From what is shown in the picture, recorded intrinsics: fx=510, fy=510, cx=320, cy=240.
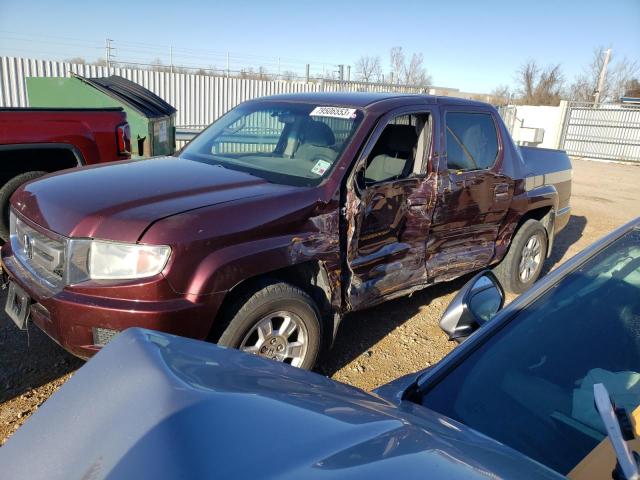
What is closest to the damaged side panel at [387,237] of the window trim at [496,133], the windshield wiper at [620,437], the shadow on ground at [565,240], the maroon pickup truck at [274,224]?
the maroon pickup truck at [274,224]

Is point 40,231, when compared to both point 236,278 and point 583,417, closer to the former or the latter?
point 236,278

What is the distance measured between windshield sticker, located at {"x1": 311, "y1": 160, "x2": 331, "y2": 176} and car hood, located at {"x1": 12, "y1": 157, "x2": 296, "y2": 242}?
32 centimetres

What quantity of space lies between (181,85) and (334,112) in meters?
12.5

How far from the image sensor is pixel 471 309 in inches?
79.7

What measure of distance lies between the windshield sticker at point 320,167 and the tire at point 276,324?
0.82m

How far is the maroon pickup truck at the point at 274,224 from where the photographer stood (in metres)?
2.62

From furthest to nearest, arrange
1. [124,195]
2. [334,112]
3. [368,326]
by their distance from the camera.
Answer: [368,326] < [334,112] < [124,195]

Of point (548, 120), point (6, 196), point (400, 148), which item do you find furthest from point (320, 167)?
point (548, 120)

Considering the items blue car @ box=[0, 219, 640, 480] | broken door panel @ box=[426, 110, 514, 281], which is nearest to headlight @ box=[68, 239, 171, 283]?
blue car @ box=[0, 219, 640, 480]

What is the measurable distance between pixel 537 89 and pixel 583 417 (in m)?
47.6

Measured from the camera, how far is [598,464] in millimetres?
1206

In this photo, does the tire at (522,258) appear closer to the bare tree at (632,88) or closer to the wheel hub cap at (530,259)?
the wheel hub cap at (530,259)

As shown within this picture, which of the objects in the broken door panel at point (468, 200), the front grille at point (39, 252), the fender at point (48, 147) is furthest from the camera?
the fender at point (48, 147)

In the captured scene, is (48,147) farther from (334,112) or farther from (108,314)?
(108,314)
